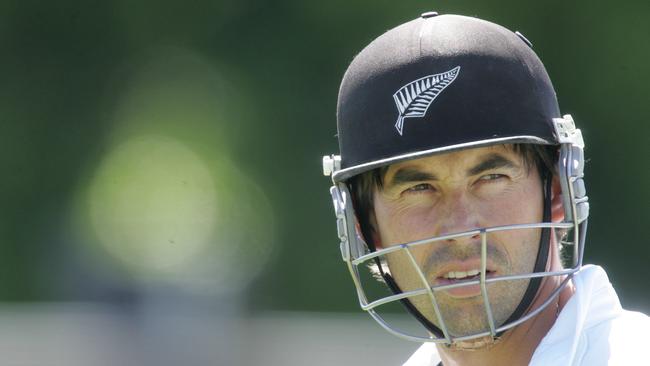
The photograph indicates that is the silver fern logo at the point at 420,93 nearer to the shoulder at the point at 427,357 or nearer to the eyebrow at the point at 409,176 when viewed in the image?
the eyebrow at the point at 409,176

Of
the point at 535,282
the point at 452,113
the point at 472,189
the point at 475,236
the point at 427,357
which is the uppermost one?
the point at 452,113

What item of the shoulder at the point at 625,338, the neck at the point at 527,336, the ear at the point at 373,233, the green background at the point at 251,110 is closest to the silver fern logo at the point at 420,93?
the ear at the point at 373,233

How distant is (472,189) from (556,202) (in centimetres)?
24

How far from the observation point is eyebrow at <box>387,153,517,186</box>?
2.15 metres

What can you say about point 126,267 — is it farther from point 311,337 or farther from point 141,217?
point 311,337

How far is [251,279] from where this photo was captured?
7.52 metres

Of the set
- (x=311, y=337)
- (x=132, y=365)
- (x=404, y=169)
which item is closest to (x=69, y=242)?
(x=132, y=365)

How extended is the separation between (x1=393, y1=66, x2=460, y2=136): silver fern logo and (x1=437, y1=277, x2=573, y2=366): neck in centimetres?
45

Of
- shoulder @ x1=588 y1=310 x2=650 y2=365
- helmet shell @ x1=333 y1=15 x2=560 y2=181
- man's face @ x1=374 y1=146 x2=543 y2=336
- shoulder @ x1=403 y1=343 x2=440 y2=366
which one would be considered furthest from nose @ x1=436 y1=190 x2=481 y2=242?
shoulder @ x1=403 y1=343 x2=440 y2=366

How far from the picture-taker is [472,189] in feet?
7.02

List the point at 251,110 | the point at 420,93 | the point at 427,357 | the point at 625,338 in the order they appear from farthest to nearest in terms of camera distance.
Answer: the point at 251,110, the point at 427,357, the point at 420,93, the point at 625,338

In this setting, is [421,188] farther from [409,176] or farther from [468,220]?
[468,220]

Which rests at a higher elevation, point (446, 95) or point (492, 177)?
point (446, 95)

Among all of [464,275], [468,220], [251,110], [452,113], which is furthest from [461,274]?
[251,110]
